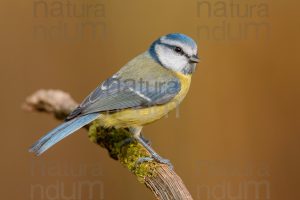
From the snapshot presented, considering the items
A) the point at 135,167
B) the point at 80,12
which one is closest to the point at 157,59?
the point at 135,167

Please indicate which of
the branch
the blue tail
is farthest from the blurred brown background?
the blue tail

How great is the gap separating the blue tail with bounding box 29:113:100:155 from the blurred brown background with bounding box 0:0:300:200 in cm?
79

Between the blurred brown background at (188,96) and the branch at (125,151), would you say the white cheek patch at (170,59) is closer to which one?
the branch at (125,151)

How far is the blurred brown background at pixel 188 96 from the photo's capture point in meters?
2.86

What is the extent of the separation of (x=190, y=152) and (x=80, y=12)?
3.15ft

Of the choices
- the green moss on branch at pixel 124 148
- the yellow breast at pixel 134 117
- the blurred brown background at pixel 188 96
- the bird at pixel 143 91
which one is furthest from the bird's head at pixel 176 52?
the blurred brown background at pixel 188 96

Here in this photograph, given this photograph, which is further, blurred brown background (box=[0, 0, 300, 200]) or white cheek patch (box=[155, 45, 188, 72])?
blurred brown background (box=[0, 0, 300, 200])

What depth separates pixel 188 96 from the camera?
117 inches

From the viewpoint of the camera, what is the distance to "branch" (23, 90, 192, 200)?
5.84ft

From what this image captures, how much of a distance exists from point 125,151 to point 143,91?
262mm

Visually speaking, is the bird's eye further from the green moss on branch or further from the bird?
the green moss on branch

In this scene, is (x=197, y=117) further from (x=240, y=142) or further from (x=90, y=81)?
(x=90, y=81)

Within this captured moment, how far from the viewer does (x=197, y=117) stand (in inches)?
116

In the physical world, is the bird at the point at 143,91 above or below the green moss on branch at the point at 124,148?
above
